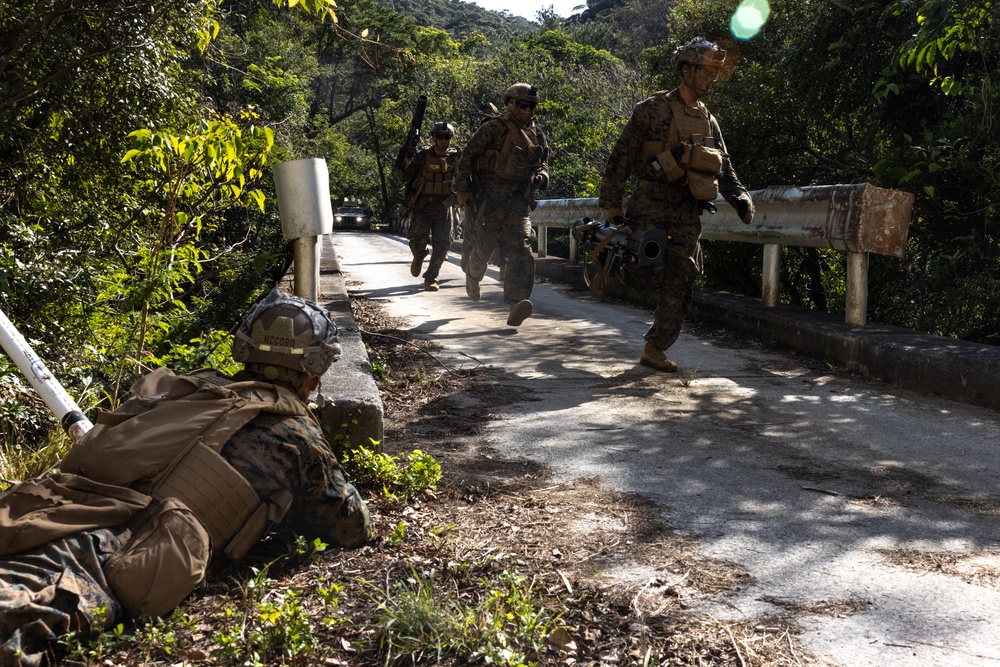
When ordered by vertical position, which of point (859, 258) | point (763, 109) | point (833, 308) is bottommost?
point (833, 308)

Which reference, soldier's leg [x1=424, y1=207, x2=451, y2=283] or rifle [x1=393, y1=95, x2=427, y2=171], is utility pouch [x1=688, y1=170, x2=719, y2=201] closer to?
soldier's leg [x1=424, y1=207, x2=451, y2=283]

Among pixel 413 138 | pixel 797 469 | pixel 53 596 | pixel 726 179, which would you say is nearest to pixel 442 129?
pixel 413 138

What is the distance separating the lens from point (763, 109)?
30.6 ft

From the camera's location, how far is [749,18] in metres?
10.4

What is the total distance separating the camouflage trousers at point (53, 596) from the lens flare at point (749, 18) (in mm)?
8981

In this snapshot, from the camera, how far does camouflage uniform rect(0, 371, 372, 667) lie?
8.57 feet

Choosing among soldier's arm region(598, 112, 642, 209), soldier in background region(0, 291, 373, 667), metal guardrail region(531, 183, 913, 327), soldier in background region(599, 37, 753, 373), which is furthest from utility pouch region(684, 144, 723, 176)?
soldier in background region(0, 291, 373, 667)

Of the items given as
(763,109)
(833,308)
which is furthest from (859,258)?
(833,308)

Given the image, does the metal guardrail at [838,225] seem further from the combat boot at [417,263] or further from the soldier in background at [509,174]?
the combat boot at [417,263]

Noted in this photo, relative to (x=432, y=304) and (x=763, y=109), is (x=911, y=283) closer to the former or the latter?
(x=763, y=109)

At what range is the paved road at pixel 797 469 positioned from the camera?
284 centimetres

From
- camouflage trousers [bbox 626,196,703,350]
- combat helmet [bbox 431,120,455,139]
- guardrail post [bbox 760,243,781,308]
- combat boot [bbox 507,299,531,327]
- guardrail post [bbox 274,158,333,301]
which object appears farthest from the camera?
combat helmet [bbox 431,120,455,139]

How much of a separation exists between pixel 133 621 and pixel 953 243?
641cm

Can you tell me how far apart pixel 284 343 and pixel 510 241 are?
612 cm
